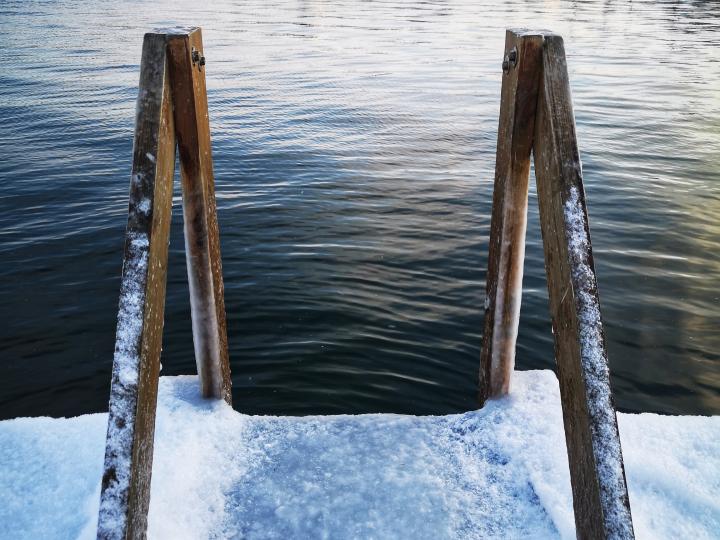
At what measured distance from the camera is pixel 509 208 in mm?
3547

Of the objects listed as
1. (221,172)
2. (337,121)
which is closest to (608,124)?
(337,121)

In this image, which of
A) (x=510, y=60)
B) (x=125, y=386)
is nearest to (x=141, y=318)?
(x=125, y=386)

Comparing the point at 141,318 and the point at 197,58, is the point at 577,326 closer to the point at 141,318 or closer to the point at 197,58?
the point at 141,318

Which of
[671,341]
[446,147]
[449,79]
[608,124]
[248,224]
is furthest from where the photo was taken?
[449,79]

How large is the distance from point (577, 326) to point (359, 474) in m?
1.51

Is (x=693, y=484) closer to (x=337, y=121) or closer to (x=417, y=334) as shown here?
(x=417, y=334)

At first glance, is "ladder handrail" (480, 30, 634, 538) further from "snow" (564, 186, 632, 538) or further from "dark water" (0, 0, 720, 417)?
"dark water" (0, 0, 720, 417)

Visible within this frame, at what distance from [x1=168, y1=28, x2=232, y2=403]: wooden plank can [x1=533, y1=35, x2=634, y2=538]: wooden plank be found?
5.06 ft

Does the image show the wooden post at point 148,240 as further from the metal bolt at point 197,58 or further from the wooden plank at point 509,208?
the wooden plank at point 509,208

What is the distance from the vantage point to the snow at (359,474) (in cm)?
302

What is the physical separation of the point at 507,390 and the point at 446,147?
10.8m

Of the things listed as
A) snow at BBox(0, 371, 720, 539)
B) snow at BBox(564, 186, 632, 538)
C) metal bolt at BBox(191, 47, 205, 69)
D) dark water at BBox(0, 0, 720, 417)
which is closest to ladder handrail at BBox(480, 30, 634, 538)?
snow at BBox(564, 186, 632, 538)

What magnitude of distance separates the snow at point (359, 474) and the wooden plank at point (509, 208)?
304 mm

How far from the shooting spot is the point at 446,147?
46.8 ft
